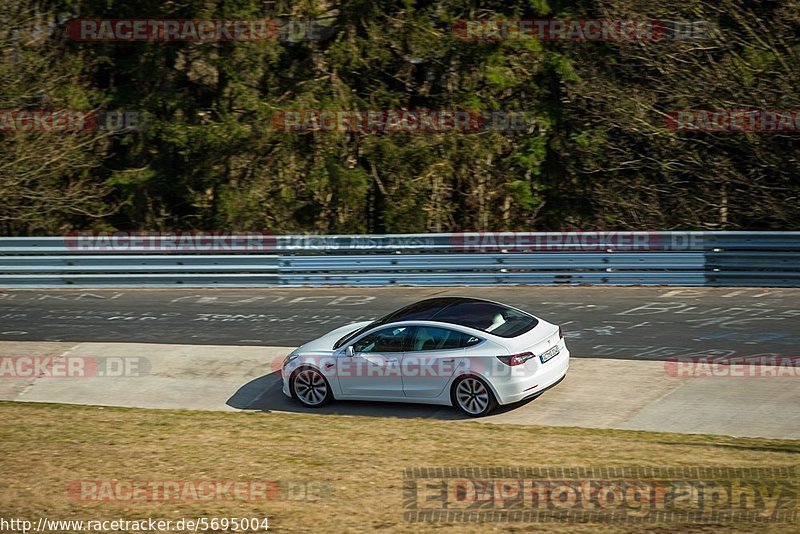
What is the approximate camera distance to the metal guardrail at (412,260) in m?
18.0

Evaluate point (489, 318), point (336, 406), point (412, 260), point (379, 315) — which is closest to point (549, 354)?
point (489, 318)

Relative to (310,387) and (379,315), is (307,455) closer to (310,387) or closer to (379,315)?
(310,387)

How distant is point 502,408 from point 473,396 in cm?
57

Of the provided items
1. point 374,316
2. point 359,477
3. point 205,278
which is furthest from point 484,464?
point 205,278

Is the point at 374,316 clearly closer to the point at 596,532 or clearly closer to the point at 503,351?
the point at 503,351

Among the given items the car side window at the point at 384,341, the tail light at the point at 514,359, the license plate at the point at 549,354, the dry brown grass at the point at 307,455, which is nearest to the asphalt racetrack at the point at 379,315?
the license plate at the point at 549,354

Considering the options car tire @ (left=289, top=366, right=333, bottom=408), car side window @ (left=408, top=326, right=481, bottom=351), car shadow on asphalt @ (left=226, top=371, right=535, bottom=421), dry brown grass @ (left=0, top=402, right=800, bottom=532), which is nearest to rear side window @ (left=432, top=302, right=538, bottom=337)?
car side window @ (left=408, top=326, right=481, bottom=351)

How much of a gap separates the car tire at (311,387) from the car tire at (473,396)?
1871 mm

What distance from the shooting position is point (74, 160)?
25.1 metres

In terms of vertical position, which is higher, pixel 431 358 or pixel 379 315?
pixel 431 358

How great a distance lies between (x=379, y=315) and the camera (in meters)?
17.2

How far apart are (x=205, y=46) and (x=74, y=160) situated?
4.75 metres

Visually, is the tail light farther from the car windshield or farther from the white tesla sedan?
the car windshield

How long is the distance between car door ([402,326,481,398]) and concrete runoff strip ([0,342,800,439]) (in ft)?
1.29
